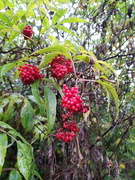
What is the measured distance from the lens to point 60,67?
0.94 m

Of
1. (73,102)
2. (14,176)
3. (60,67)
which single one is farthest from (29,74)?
(14,176)

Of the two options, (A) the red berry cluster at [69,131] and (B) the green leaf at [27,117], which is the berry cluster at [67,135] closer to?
(A) the red berry cluster at [69,131]

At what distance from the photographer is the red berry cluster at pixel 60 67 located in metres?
0.93

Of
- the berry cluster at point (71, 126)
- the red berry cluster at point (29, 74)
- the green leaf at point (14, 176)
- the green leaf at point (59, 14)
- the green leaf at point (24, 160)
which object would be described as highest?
the green leaf at point (59, 14)

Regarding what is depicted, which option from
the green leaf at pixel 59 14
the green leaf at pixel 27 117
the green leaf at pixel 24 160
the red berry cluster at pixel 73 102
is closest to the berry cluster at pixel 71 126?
the red berry cluster at pixel 73 102

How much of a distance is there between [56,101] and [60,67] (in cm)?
23

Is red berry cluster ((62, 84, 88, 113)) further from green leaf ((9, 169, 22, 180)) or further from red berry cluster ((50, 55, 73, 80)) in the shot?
green leaf ((9, 169, 22, 180))

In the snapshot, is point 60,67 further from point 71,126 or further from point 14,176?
point 14,176

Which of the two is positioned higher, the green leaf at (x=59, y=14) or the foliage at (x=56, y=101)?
the green leaf at (x=59, y=14)

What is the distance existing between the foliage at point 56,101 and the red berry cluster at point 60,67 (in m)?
0.04

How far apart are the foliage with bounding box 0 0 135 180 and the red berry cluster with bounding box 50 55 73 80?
0.14 feet

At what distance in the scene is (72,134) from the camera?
936mm

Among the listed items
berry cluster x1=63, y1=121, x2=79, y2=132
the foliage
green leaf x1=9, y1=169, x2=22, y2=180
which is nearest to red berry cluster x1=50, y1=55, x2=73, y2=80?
the foliage

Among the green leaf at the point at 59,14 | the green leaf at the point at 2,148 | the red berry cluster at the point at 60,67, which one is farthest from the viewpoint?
the green leaf at the point at 59,14
